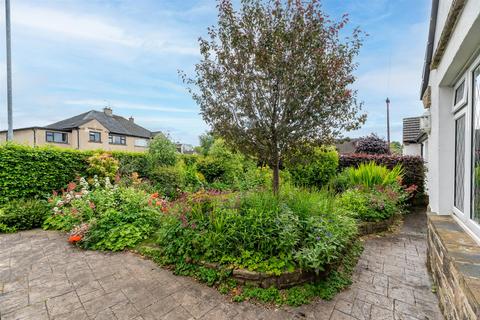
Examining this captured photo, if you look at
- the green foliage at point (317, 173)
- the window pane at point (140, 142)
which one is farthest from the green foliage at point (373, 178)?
the window pane at point (140, 142)

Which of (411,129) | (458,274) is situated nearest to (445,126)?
(458,274)

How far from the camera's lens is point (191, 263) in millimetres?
3332

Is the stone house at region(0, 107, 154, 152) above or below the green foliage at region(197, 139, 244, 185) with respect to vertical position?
above

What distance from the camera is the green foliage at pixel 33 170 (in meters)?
5.95

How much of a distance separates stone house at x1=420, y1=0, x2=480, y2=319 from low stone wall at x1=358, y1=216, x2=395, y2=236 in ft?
5.97

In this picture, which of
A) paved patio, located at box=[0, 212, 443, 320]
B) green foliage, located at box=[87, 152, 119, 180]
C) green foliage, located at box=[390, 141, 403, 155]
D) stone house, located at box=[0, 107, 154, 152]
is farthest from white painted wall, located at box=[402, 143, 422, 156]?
stone house, located at box=[0, 107, 154, 152]

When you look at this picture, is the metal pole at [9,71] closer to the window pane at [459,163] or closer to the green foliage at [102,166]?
the green foliage at [102,166]

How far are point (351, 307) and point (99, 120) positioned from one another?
96.2 ft

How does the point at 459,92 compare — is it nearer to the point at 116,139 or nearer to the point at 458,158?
the point at 458,158

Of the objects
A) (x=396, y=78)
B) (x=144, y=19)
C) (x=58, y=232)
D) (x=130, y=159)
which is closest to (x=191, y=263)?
(x=58, y=232)

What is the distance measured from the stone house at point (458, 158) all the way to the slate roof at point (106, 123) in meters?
28.2

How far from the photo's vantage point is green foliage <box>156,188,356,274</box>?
2.99 meters

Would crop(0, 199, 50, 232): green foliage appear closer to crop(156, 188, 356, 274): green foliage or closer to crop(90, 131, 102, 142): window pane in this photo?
crop(156, 188, 356, 274): green foliage

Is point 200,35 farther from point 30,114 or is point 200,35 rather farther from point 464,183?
point 30,114
